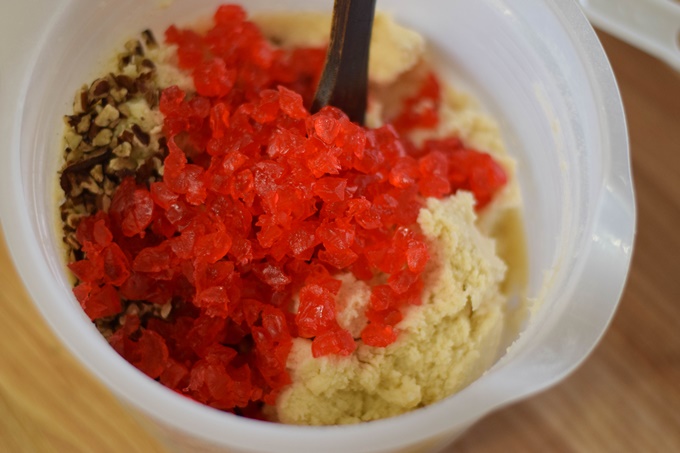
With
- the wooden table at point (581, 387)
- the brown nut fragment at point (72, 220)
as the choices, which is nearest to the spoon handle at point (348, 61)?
the brown nut fragment at point (72, 220)

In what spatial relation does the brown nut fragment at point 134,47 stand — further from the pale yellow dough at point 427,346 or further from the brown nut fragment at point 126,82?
the pale yellow dough at point 427,346

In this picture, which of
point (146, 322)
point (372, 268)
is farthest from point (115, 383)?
point (372, 268)

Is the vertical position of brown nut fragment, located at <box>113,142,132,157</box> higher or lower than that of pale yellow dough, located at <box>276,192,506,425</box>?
higher

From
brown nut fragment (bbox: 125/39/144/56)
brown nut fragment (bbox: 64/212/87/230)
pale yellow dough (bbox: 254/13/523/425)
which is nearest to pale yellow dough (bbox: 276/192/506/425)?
pale yellow dough (bbox: 254/13/523/425)

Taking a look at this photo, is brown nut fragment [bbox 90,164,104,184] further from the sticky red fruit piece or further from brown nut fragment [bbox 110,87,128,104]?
the sticky red fruit piece

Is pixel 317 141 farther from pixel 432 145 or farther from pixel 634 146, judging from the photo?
pixel 634 146

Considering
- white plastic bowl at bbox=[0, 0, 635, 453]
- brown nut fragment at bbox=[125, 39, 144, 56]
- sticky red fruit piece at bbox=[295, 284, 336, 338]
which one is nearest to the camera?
white plastic bowl at bbox=[0, 0, 635, 453]

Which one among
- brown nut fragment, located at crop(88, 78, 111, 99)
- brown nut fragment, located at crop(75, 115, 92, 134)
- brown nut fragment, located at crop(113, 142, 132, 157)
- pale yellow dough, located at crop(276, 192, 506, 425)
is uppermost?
brown nut fragment, located at crop(88, 78, 111, 99)

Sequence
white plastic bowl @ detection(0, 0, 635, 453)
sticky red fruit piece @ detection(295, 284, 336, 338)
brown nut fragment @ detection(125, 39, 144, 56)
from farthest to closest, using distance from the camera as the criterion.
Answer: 1. brown nut fragment @ detection(125, 39, 144, 56)
2. sticky red fruit piece @ detection(295, 284, 336, 338)
3. white plastic bowl @ detection(0, 0, 635, 453)
